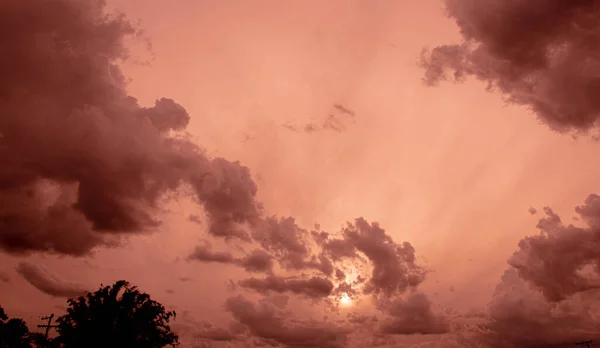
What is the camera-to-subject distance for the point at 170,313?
131 feet

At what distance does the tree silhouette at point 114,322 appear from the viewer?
35031mm

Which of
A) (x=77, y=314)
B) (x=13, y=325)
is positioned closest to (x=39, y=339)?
(x=77, y=314)

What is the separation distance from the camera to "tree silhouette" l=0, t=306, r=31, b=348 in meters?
49.2

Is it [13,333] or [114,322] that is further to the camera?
[13,333]

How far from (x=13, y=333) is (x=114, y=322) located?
2687 cm

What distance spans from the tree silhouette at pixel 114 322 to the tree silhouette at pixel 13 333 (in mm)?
16166

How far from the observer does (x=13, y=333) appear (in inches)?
2064

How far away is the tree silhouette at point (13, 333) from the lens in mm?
49206

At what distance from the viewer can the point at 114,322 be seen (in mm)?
36531

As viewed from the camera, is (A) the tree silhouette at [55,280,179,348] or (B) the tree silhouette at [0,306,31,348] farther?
(B) the tree silhouette at [0,306,31,348]

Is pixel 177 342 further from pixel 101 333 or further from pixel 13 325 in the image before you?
pixel 13 325

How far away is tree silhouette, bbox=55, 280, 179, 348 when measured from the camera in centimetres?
3503

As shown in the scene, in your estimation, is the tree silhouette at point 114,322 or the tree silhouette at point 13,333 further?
the tree silhouette at point 13,333

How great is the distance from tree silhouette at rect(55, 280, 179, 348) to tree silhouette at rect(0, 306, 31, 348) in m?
16.2
